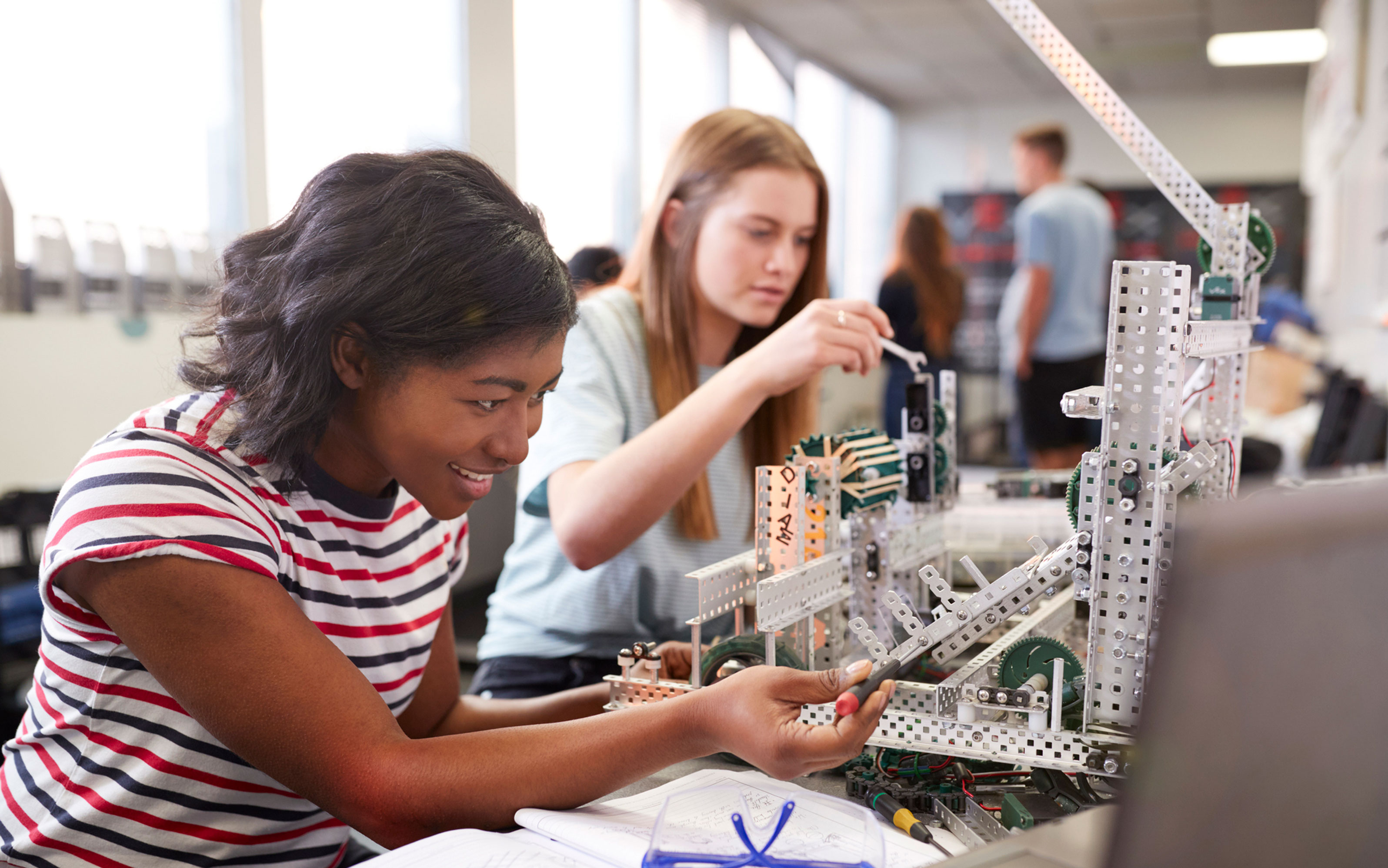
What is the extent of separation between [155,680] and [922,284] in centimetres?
433

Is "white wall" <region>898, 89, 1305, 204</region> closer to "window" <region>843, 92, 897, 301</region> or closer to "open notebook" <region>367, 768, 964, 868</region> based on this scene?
"window" <region>843, 92, 897, 301</region>

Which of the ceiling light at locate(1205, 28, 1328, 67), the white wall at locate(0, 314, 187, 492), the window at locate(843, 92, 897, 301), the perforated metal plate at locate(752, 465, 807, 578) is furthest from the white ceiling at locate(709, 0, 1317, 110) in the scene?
the perforated metal plate at locate(752, 465, 807, 578)

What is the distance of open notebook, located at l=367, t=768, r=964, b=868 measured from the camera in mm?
725

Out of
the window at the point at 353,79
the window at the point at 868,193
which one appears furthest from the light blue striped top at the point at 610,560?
the window at the point at 868,193

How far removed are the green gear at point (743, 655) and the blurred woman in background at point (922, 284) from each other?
12.6 feet

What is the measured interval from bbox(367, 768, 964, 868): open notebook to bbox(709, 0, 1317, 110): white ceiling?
5088 millimetres

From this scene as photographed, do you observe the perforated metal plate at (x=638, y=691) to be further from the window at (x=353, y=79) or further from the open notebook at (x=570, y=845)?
the window at (x=353, y=79)

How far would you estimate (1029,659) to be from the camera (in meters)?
0.93

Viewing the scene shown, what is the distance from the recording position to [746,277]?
1.52 m

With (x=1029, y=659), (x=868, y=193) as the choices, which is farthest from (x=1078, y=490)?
(x=868, y=193)

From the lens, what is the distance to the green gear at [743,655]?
0.98 metres

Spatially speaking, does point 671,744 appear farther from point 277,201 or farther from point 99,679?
point 277,201

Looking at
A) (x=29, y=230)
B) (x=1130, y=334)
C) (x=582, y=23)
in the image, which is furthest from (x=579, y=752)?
(x=582, y=23)

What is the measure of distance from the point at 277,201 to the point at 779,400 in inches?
79.6
